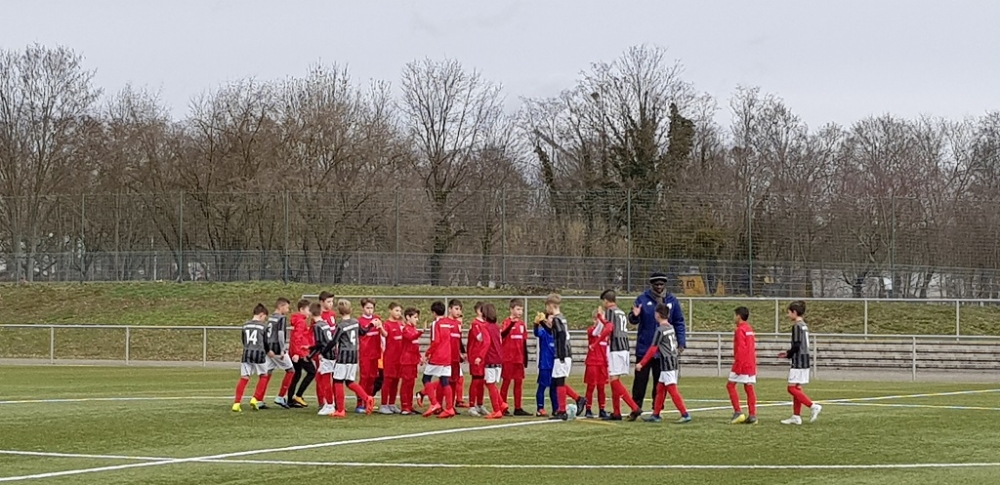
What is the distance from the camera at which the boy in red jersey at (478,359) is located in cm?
1595

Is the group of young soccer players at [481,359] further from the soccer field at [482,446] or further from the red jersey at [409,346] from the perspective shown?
the soccer field at [482,446]

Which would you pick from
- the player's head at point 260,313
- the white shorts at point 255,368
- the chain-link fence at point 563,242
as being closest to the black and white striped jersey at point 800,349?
the white shorts at point 255,368

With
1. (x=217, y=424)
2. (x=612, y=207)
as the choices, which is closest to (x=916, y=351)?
(x=612, y=207)

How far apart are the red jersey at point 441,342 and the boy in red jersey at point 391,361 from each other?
0.66m

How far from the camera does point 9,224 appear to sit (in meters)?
49.6

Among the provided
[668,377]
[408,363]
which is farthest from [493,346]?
[668,377]

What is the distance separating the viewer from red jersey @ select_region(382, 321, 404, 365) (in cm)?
1662

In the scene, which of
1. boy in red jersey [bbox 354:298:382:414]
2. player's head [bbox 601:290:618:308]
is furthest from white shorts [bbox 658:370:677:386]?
boy in red jersey [bbox 354:298:382:414]

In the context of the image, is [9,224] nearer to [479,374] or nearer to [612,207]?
[612,207]

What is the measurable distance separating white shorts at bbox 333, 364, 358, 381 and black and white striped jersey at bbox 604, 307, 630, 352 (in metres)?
3.53

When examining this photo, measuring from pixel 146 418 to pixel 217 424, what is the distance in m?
1.26

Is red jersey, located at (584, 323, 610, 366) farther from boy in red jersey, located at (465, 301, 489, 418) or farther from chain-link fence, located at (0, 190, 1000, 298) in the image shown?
chain-link fence, located at (0, 190, 1000, 298)

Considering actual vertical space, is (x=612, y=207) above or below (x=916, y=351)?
above

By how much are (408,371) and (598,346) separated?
282cm
